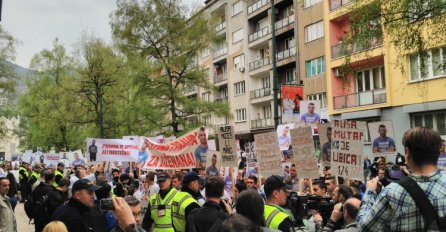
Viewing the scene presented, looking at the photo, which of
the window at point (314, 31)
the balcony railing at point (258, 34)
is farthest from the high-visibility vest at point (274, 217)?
the balcony railing at point (258, 34)

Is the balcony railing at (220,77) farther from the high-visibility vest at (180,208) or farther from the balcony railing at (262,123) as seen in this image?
the high-visibility vest at (180,208)

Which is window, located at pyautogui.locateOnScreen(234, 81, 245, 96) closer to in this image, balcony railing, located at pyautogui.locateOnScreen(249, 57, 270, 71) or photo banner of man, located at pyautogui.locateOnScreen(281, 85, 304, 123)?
balcony railing, located at pyautogui.locateOnScreen(249, 57, 270, 71)

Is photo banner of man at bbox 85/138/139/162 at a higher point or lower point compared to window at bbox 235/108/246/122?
lower

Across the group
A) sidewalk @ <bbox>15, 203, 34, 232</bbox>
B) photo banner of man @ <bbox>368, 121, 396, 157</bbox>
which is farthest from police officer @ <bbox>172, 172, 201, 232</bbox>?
sidewalk @ <bbox>15, 203, 34, 232</bbox>

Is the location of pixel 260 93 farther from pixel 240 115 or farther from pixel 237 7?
pixel 237 7

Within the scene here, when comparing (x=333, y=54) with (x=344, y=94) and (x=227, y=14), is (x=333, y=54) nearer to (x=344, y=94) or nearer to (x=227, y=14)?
(x=344, y=94)

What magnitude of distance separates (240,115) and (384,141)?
38193 millimetres

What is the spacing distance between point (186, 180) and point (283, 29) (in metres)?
37.3

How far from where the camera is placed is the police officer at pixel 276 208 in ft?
15.2

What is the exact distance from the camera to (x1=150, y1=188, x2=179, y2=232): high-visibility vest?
6.84 m

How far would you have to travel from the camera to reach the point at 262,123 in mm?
47125

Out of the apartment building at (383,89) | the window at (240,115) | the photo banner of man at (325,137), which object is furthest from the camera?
the window at (240,115)

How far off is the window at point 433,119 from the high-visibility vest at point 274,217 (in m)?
23.2

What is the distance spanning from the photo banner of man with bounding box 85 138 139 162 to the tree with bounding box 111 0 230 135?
1589 cm
